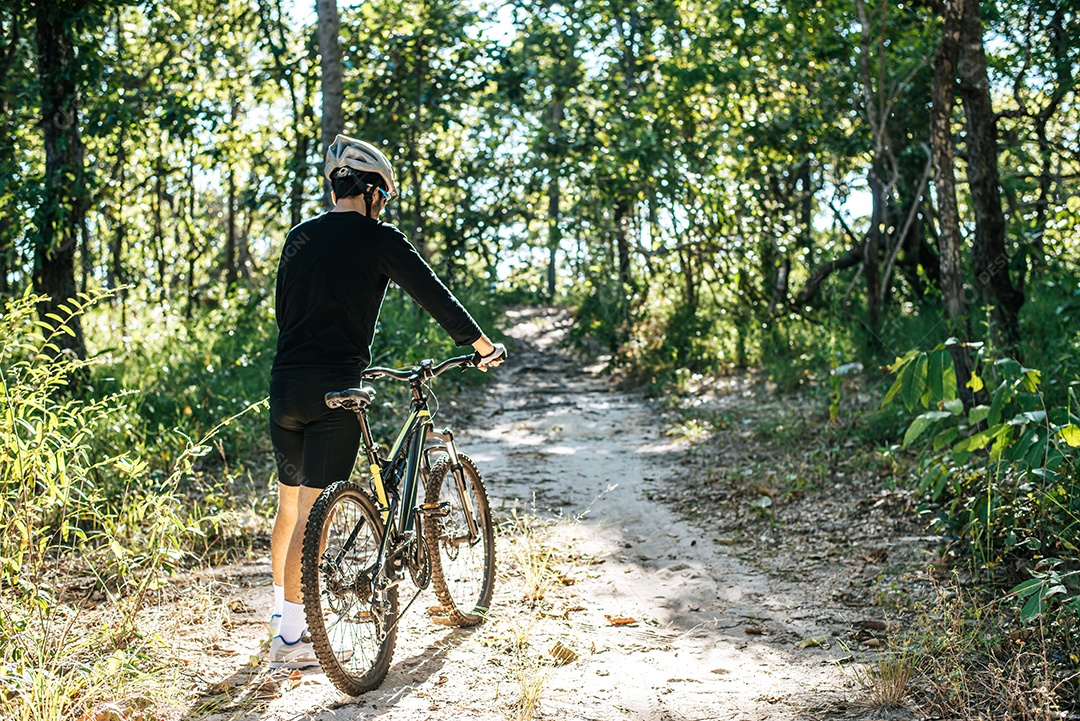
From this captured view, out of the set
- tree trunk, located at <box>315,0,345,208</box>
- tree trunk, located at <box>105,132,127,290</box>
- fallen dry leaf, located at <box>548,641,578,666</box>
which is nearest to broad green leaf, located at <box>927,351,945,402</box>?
fallen dry leaf, located at <box>548,641,578,666</box>

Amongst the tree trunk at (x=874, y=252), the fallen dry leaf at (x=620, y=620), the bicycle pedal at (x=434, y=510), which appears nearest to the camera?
the bicycle pedal at (x=434, y=510)

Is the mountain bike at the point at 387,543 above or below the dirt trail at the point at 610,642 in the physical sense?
above

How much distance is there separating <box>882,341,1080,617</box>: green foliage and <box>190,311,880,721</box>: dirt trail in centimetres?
85

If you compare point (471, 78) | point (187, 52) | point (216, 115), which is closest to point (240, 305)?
point (216, 115)

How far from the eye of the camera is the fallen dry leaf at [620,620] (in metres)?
4.58

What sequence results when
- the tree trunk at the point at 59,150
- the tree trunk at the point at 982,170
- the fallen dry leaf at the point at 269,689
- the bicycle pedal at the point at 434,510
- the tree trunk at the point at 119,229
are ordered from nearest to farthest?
the fallen dry leaf at the point at 269,689
the bicycle pedal at the point at 434,510
the tree trunk at the point at 982,170
the tree trunk at the point at 59,150
the tree trunk at the point at 119,229

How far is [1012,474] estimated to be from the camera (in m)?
4.77

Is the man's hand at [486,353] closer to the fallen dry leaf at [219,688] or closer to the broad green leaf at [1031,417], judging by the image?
the fallen dry leaf at [219,688]

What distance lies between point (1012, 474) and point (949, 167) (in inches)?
113

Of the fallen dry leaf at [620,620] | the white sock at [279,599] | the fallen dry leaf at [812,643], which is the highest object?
the white sock at [279,599]

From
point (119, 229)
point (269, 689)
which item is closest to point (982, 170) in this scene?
point (269, 689)

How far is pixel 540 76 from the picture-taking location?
13977mm

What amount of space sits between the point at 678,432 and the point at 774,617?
4633 mm

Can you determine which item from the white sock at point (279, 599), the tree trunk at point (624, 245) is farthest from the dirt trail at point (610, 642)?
the tree trunk at point (624, 245)
